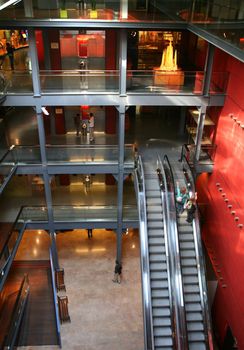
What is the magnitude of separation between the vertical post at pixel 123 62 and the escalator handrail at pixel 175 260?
3133mm

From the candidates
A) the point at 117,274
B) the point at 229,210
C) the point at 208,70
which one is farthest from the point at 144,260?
the point at 208,70

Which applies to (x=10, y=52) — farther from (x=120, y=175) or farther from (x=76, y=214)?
(x=76, y=214)

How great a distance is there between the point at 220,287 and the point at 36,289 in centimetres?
740

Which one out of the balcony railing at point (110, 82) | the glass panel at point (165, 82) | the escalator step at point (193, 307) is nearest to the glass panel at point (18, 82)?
the balcony railing at point (110, 82)

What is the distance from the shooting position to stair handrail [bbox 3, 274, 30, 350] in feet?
39.6

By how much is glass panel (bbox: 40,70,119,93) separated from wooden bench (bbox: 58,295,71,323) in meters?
7.54

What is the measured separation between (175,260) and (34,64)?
26.4ft

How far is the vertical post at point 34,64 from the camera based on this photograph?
12430 millimetres

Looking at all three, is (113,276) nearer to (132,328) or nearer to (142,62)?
(132,328)

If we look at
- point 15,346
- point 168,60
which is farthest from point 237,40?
point 15,346

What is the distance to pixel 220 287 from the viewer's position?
13289 millimetres

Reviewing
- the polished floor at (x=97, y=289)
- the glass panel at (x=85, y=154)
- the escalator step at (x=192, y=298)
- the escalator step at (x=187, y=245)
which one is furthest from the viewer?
the glass panel at (x=85, y=154)

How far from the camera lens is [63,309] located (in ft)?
44.9

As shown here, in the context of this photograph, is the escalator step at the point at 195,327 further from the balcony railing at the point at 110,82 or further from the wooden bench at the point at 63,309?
the balcony railing at the point at 110,82
